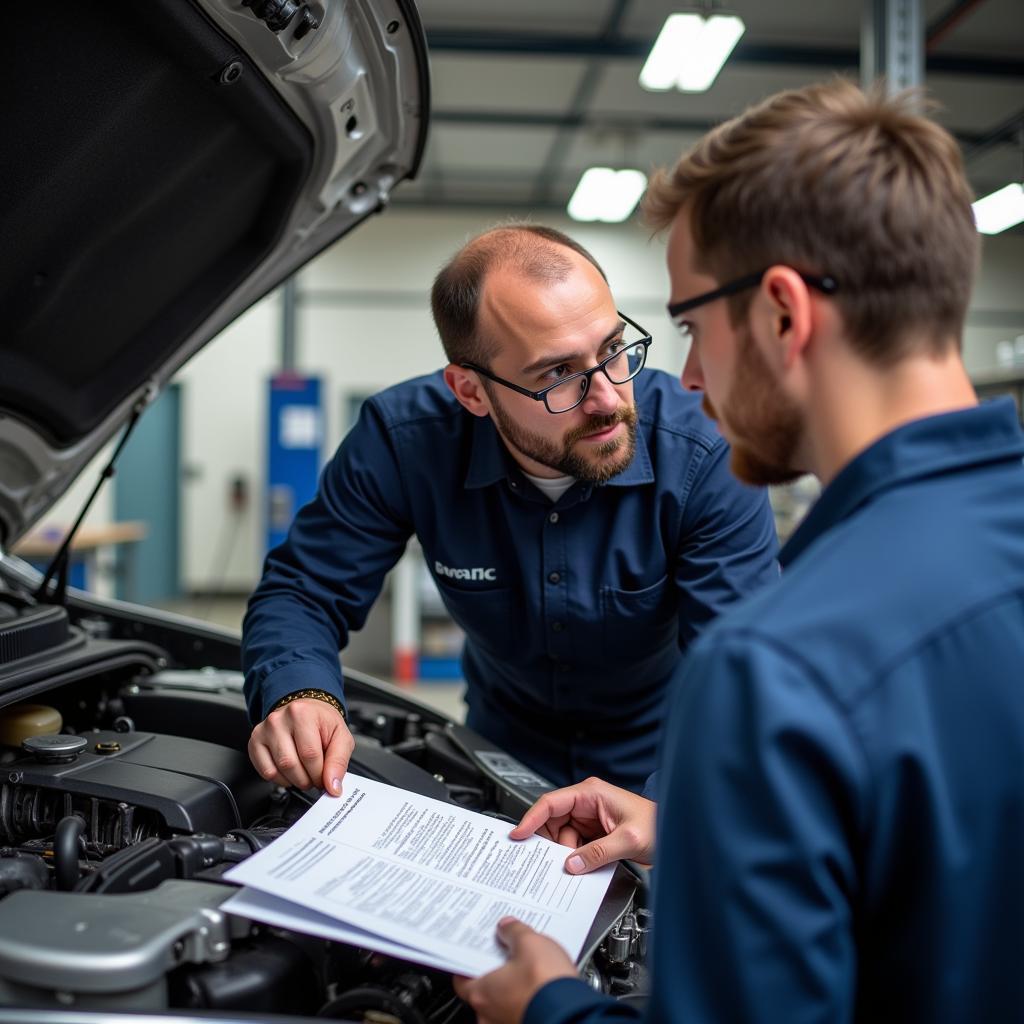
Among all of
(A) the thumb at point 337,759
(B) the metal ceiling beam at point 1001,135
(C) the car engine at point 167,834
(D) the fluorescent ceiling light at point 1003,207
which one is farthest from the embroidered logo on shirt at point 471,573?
(B) the metal ceiling beam at point 1001,135

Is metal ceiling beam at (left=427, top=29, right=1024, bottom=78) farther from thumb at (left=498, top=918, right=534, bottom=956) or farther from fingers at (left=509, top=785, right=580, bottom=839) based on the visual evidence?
thumb at (left=498, top=918, right=534, bottom=956)

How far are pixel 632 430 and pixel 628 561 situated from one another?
0.72 feet

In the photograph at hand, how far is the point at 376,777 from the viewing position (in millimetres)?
1288

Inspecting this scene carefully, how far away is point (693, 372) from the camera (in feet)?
3.13

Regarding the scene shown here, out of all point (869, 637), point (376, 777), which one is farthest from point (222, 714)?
point (869, 637)

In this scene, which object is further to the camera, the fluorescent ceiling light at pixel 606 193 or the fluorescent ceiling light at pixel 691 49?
the fluorescent ceiling light at pixel 606 193

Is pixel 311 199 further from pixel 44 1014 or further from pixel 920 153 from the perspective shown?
pixel 44 1014

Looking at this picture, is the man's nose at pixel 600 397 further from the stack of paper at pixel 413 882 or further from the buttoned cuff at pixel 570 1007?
the buttoned cuff at pixel 570 1007

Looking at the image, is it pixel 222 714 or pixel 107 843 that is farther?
pixel 222 714

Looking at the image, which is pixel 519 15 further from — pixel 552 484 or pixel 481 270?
pixel 552 484

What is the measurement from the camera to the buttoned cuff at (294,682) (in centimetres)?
134

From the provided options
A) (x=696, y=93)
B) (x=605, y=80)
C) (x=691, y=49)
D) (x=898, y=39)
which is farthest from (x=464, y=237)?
(x=696, y=93)

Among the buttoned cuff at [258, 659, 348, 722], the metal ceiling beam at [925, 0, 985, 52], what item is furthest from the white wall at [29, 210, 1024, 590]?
the buttoned cuff at [258, 659, 348, 722]

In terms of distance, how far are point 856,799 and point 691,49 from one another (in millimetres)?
4679
